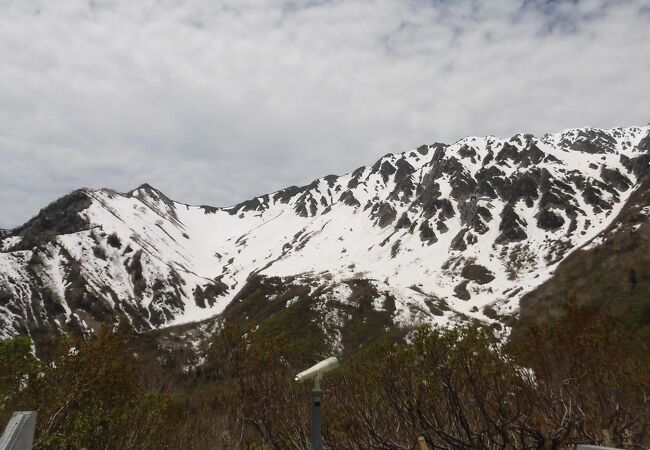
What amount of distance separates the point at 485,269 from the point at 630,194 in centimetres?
6192

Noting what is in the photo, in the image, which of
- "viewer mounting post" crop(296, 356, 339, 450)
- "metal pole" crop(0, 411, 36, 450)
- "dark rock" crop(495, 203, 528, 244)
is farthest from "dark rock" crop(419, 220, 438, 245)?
"metal pole" crop(0, 411, 36, 450)

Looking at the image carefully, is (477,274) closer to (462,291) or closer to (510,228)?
(462,291)

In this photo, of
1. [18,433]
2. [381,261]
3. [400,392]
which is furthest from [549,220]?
[18,433]

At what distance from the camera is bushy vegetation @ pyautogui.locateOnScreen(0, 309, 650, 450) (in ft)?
55.4

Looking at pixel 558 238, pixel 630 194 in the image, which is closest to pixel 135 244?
pixel 558 238

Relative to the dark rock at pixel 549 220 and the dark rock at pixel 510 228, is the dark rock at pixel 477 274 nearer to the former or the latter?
the dark rock at pixel 510 228

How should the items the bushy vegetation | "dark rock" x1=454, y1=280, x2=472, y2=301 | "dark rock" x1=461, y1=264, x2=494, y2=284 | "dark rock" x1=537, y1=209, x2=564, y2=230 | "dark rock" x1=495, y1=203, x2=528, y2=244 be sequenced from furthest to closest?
"dark rock" x1=495, y1=203, x2=528, y2=244 → "dark rock" x1=537, y1=209, x2=564, y2=230 → "dark rock" x1=461, y1=264, x2=494, y2=284 → "dark rock" x1=454, y1=280, x2=472, y2=301 → the bushy vegetation

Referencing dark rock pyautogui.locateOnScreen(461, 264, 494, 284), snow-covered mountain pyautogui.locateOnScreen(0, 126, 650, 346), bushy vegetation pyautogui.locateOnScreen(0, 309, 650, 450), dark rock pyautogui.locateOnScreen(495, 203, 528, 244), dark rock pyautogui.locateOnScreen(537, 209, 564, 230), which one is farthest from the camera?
dark rock pyautogui.locateOnScreen(495, 203, 528, 244)

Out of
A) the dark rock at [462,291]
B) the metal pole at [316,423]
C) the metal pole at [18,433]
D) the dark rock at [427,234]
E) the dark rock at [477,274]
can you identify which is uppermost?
the dark rock at [427,234]

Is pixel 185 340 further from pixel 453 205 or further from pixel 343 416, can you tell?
pixel 453 205

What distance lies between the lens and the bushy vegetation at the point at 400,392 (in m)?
16.9

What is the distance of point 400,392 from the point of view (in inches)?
738

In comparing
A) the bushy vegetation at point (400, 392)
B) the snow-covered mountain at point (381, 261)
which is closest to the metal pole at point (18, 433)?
the bushy vegetation at point (400, 392)

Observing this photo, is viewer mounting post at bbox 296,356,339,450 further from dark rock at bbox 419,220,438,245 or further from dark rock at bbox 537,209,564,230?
dark rock at bbox 419,220,438,245
